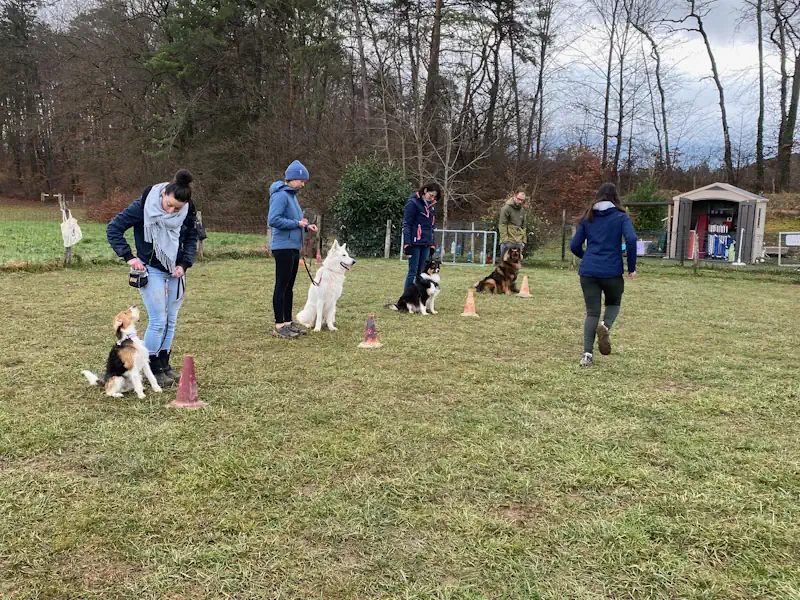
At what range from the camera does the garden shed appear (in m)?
14.7

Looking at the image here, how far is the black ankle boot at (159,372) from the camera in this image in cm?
393

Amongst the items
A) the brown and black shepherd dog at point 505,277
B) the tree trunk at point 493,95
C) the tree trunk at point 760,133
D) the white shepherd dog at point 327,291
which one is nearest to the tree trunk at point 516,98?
the tree trunk at point 493,95

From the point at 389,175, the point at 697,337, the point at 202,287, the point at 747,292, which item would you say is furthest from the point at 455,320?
the point at 389,175

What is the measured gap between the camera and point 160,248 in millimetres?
3676

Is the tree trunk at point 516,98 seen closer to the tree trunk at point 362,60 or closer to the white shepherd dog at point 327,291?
the tree trunk at point 362,60

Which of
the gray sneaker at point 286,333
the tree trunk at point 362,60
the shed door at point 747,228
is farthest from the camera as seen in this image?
the tree trunk at point 362,60

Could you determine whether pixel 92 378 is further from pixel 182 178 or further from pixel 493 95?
pixel 493 95

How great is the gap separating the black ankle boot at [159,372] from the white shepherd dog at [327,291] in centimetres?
220

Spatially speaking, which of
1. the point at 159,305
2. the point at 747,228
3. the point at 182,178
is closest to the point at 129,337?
the point at 159,305

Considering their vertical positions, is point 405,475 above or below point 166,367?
below

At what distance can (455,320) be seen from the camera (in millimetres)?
6867

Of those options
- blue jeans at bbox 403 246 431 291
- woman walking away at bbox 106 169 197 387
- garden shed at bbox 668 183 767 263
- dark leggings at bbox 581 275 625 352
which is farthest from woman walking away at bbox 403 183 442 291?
garden shed at bbox 668 183 767 263

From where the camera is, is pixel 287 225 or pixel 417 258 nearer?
pixel 287 225

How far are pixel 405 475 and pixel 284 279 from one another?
3.19m
